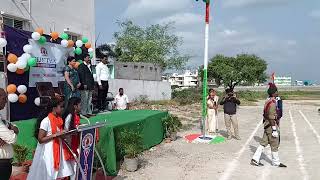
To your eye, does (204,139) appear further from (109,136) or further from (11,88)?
(11,88)

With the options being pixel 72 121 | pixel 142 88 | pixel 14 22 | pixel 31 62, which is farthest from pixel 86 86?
pixel 142 88

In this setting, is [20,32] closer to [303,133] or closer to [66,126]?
[66,126]

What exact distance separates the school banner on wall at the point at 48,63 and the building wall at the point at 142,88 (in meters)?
14.6

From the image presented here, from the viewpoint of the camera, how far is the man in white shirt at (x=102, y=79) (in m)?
12.1

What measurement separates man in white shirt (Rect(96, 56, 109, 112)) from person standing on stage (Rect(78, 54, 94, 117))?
3.47ft

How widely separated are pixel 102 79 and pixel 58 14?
6.62 m

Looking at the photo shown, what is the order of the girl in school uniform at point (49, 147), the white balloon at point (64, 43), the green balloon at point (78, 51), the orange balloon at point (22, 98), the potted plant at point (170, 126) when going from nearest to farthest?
the girl in school uniform at point (49, 147) → the orange balloon at point (22, 98) → the white balloon at point (64, 43) → the green balloon at point (78, 51) → the potted plant at point (170, 126)

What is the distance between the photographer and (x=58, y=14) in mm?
17594

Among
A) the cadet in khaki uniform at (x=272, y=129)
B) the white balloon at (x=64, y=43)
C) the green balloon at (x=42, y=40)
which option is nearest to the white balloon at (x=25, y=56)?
the green balloon at (x=42, y=40)

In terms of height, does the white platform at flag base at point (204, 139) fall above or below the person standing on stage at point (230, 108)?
below

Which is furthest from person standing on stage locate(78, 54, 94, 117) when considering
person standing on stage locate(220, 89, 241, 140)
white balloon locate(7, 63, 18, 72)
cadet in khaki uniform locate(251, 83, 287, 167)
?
person standing on stage locate(220, 89, 241, 140)

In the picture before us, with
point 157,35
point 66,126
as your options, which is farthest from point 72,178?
point 157,35

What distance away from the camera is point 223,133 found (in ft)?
51.1

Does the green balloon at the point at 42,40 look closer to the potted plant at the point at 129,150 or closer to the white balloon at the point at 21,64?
the white balloon at the point at 21,64
